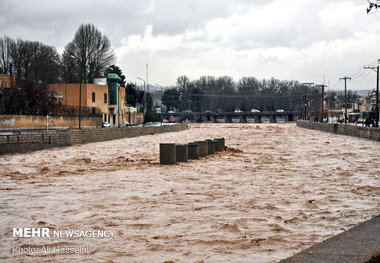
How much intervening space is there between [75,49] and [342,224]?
80.4 metres

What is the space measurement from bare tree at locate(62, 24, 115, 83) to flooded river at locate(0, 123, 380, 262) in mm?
65406

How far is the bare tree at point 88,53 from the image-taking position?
84125 mm

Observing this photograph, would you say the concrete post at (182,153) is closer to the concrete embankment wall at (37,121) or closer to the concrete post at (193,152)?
the concrete post at (193,152)

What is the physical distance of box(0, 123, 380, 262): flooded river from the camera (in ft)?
26.4

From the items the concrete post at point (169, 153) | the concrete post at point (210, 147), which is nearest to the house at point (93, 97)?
the concrete post at point (210, 147)

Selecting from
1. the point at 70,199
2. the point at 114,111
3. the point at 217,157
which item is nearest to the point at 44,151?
the point at 217,157

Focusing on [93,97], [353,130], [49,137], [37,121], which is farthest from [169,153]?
[93,97]

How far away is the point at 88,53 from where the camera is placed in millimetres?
84875

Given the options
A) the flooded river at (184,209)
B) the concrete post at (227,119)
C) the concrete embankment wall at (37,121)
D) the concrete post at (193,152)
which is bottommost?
the concrete post at (227,119)

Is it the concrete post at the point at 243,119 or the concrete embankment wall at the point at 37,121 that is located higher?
the concrete embankment wall at the point at 37,121

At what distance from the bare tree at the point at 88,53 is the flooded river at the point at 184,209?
215 feet

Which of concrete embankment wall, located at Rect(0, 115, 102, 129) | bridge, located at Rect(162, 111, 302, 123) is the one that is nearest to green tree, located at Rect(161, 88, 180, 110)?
bridge, located at Rect(162, 111, 302, 123)

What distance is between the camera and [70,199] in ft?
42.3

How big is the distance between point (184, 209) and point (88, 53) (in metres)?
77.2
